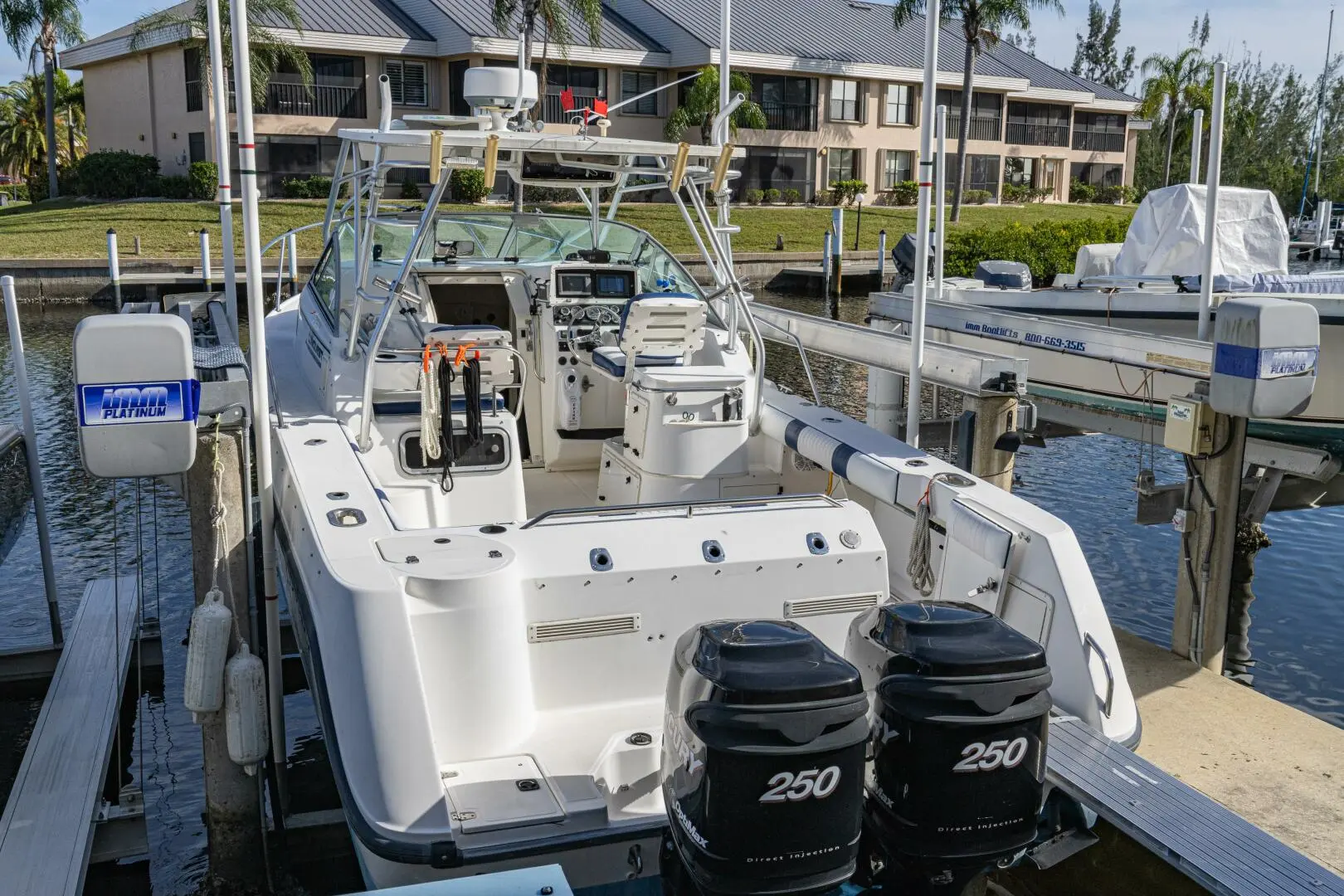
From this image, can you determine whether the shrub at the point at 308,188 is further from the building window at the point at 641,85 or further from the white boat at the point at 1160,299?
the white boat at the point at 1160,299

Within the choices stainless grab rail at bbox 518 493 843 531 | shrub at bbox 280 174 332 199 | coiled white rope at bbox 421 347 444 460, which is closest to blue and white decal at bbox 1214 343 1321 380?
stainless grab rail at bbox 518 493 843 531

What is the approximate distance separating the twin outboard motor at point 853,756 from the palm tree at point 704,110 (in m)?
30.1

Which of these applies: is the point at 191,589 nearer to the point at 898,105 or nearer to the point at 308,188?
the point at 308,188

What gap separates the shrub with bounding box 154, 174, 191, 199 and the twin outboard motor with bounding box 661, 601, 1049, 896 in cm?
3011

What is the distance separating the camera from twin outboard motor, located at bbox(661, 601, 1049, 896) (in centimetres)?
281

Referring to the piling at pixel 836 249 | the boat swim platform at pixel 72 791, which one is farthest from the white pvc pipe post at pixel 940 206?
the piling at pixel 836 249

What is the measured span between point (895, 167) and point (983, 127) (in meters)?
4.24

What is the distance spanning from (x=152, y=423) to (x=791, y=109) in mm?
36073

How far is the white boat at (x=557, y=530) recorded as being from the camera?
138 inches

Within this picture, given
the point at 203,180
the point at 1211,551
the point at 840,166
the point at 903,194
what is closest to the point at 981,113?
the point at 903,194

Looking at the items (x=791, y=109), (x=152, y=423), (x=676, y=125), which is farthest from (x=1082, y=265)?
(x=791, y=109)

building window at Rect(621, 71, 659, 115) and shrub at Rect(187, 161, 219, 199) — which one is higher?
building window at Rect(621, 71, 659, 115)

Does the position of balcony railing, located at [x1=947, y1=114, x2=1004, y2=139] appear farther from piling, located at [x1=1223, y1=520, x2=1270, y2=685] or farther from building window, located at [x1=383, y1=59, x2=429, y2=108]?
piling, located at [x1=1223, y1=520, x2=1270, y2=685]

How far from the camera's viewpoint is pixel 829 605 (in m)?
4.37
